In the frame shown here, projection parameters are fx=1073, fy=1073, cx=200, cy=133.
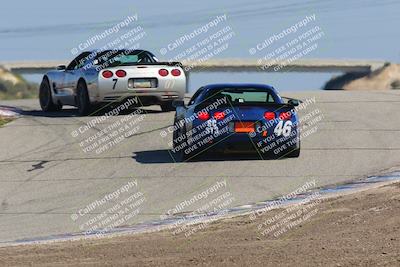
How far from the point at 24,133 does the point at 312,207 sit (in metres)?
9.86

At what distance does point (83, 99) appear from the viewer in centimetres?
2156

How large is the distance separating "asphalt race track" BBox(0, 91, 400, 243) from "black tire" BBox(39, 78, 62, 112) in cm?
308

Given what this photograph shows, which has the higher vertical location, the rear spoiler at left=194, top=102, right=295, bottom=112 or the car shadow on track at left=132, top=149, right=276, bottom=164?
the rear spoiler at left=194, top=102, right=295, bottom=112

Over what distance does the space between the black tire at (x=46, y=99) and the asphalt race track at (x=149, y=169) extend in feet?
10.1

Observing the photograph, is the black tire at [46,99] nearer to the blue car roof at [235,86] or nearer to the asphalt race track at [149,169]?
the asphalt race track at [149,169]

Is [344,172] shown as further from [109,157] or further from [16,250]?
[16,250]

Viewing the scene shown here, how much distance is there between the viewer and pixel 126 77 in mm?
20750

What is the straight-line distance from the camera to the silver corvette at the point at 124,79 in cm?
2078

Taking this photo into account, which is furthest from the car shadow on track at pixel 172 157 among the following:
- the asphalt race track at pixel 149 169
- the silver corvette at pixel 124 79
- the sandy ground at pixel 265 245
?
the sandy ground at pixel 265 245

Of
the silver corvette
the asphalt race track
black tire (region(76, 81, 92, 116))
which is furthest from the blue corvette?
black tire (region(76, 81, 92, 116))

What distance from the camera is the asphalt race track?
1232 centimetres

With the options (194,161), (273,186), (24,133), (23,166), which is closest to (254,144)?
(194,161)

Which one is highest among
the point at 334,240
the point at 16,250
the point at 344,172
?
the point at 16,250

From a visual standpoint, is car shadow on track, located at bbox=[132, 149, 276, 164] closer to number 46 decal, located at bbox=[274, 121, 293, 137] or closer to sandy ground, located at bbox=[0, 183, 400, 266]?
number 46 decal, located at bbox=[274, 121, 293, 137]
